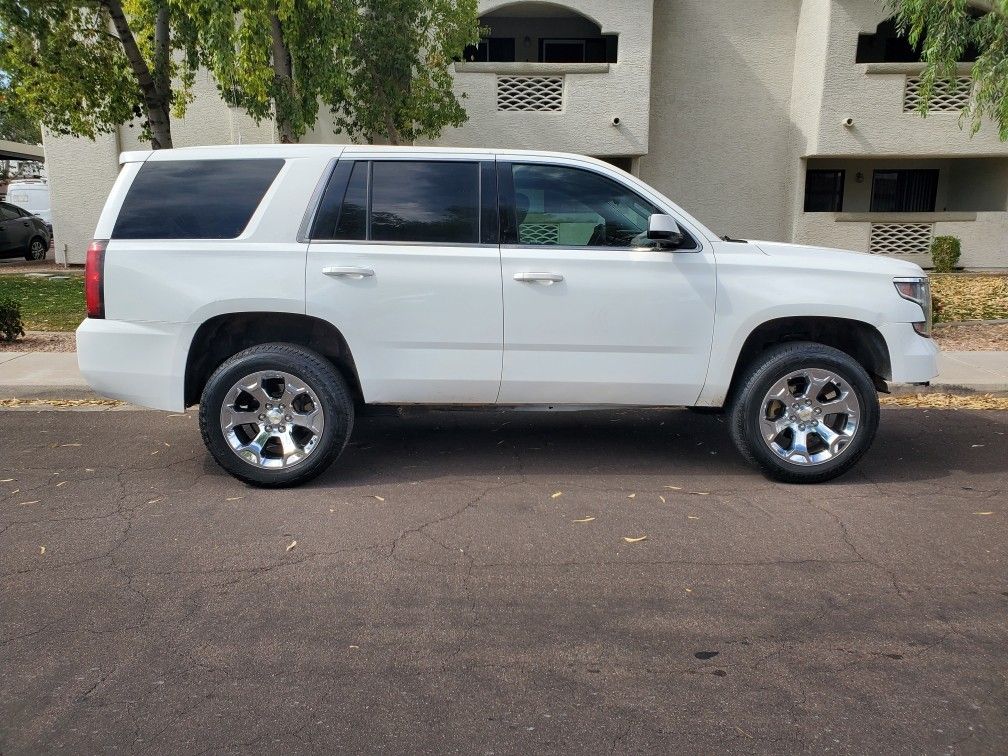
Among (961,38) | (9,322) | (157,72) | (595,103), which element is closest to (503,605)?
(9,322)

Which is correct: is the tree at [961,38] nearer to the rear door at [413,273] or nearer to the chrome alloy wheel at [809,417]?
the chrome alloy wheel at [809,417]

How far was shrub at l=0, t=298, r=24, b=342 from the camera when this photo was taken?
1003 centimetres

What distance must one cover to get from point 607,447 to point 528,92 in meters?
11.9

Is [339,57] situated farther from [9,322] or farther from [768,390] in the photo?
[768,390]

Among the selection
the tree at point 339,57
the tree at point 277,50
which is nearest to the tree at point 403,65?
the tree at point 339,57

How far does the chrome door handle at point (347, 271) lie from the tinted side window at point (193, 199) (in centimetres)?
62

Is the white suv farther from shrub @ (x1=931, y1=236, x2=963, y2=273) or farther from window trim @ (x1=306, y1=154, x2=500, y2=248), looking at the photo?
shrub @ (x1=931, y1=236, x2=963, y2=273)

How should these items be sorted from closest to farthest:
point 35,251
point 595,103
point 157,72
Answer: point 157,72, point 595,103, point 35,251

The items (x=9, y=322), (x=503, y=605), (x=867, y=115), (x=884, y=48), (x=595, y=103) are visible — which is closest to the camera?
(x=503, y=605)

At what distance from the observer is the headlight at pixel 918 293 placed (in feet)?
17.9

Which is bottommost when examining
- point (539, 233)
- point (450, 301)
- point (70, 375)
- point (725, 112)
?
point (70, 375)

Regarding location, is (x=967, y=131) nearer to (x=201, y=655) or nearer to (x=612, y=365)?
(x=612, y=365)

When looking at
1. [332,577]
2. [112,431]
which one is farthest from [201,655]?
[112,431]

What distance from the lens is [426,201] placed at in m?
5.50
